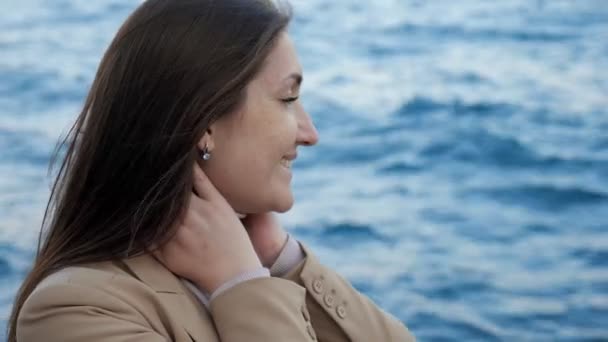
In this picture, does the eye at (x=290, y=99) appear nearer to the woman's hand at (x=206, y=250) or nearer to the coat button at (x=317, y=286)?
the woman's hand at (x=206, y=250)

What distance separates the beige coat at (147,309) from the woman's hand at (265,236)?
193 millimetres

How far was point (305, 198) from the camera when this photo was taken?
6.47m

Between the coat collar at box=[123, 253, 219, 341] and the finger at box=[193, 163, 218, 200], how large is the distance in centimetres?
12

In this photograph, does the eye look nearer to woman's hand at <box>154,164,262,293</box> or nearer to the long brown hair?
the long brown hair

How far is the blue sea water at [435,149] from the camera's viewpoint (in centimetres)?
541

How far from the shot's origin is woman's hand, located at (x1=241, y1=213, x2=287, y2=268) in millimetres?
2023

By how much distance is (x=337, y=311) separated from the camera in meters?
1.97

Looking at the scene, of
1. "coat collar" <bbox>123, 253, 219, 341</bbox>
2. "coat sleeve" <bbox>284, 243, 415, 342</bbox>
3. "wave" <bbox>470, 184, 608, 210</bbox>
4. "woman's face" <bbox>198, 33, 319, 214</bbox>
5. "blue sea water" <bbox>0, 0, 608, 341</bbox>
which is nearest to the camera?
"coat collar" <bbox>123, 253, 219, 341</bbox>

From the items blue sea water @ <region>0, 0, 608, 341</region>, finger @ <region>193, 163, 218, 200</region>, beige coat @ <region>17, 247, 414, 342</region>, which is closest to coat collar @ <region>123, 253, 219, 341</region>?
beige coat @ <region>17, 247, 414, 342</region>

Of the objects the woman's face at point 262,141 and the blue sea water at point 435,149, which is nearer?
the woman's face at point 262,141

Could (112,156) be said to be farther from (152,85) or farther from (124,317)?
(124,317)

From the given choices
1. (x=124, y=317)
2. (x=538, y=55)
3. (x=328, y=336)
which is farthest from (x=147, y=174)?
(x=538, y=55)

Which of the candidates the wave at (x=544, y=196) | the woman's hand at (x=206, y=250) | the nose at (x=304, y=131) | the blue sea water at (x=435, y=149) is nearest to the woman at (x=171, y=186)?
the woman's hand at (x=206, y=250)

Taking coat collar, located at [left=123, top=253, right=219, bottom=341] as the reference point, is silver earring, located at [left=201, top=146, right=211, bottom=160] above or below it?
above
